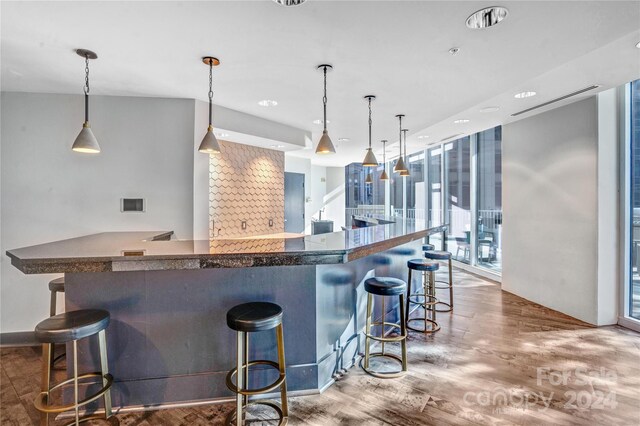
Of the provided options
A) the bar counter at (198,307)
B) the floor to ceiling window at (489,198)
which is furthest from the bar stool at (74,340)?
the floor to ceiling window at (489,198)

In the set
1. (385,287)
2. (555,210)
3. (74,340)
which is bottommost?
(74,340)

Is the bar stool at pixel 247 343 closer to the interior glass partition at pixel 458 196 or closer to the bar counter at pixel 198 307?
the bar counter at pixel 198 307

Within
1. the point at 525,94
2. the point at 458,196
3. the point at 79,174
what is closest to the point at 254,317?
the point at 79,174

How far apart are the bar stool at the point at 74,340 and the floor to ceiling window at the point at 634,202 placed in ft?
17.4

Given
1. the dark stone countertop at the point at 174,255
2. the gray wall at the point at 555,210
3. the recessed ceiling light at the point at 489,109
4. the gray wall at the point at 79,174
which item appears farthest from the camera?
the recessed ceiling light at the point at 489,109

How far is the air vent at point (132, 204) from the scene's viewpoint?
11.7 feet

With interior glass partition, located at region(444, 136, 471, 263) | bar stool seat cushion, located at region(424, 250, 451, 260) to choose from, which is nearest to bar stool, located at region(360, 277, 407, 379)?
bar stool seat cushion, located at region(424, 250, 451, 260)

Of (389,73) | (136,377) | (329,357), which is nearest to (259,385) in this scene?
(329,357)

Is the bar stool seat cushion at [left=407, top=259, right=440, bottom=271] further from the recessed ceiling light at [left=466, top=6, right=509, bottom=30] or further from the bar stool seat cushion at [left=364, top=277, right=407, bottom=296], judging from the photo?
the recessed ceiling light at [left=466, top=6, right=509, bottom=30]

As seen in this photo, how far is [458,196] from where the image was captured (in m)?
6.79

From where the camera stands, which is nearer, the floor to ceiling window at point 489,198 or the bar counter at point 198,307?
the bar counter at point 198,307

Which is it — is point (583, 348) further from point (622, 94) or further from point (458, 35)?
point (458, 35)

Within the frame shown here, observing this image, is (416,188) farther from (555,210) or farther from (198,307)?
(198,307)

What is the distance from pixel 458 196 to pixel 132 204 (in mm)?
6135
